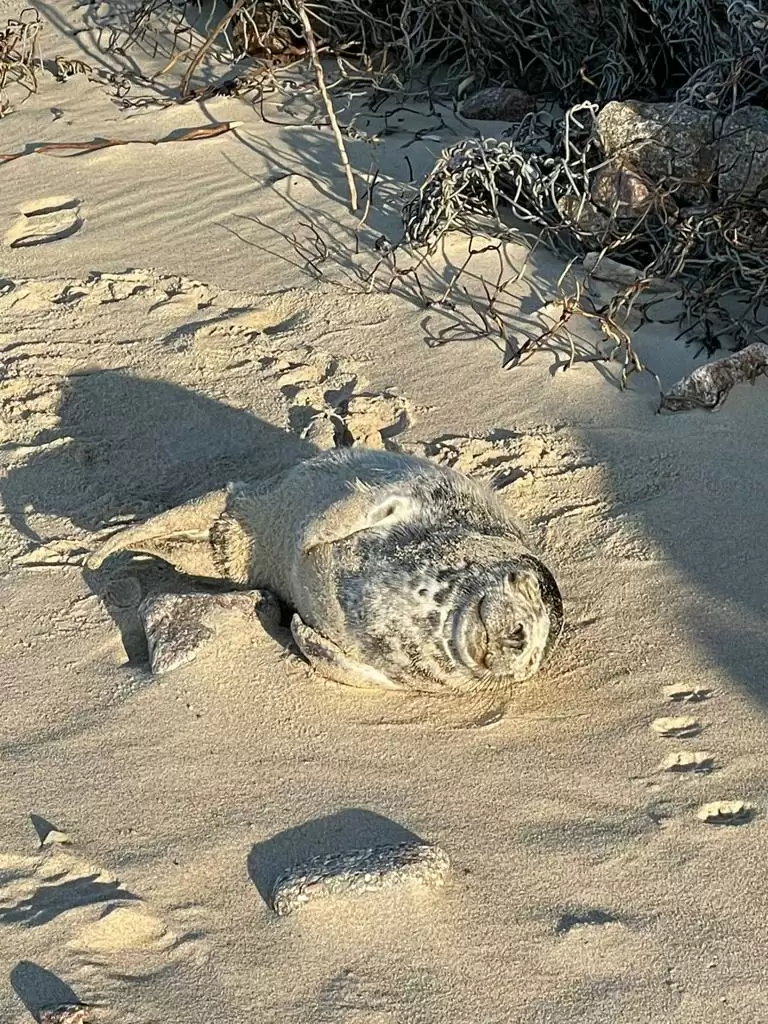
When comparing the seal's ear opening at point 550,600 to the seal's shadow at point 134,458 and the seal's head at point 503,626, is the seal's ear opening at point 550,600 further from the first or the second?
the seal's shadow at point 134,458

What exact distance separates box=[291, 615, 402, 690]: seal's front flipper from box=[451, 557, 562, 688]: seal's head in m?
0.25

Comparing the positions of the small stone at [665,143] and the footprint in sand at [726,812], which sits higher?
the small stone at [665,143]

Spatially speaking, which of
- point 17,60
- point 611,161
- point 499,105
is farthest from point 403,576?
point 17,60

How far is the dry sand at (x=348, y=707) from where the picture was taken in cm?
289

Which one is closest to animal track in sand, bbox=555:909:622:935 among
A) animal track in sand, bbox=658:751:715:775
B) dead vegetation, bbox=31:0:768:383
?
animal track in sand, bbox=658:751:715:775

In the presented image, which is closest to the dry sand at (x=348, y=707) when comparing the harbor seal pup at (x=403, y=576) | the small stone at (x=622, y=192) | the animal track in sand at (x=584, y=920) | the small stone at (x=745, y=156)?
the animal track in sand at (x=584, y=920)

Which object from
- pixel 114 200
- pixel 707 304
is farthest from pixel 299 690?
pixel 114 200

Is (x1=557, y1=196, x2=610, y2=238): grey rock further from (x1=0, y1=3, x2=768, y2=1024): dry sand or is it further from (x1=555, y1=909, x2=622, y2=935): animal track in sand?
(x1=555, y1=909, x2=622, y2=935): animal track in sand

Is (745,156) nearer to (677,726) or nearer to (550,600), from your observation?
(550,600)

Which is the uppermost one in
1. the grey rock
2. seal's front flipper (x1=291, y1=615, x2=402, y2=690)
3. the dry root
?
the grey rock

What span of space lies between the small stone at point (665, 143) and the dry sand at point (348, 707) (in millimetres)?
619

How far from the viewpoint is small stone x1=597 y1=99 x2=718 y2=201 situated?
5.83m

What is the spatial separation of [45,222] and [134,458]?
7.00 feet

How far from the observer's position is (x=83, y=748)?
3551 millimetres
